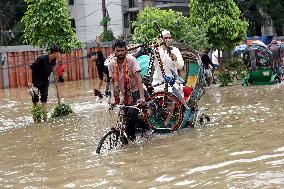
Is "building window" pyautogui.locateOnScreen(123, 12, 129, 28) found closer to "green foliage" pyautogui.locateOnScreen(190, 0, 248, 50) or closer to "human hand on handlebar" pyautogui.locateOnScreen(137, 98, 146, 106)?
"green foliage" pyautogui.locateOnScreen(190, 0, 248, 50)

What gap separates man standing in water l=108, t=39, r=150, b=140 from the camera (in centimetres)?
854

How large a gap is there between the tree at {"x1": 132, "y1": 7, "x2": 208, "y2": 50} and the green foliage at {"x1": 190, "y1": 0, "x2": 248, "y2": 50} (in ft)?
5.47

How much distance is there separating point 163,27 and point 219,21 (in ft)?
13.5

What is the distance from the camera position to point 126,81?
28.5ft

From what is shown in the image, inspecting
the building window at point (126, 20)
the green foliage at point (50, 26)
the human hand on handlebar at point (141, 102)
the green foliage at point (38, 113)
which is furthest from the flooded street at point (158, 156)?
the building window at point (126, 20)

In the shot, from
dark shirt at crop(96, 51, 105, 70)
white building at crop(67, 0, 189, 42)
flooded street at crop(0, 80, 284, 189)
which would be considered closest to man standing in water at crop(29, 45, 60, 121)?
flooded street at crop(0, 80, 284, 189)

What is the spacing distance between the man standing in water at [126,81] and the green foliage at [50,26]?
5725 mm

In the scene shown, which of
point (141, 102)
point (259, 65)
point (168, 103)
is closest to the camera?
point (141, 102)

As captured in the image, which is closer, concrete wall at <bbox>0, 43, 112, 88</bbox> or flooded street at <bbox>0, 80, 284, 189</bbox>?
flooded street at <bbox>0, 80, 284, 189</bbox>

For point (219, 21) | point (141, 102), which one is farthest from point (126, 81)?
point (219, 21)

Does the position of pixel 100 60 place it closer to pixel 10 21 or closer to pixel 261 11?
pixel 261 11

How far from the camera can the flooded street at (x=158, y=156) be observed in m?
6.23

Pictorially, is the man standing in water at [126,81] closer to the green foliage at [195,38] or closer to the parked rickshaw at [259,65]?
the green foliage at [195,38]

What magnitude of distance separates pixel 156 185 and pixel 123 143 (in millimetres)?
2632
